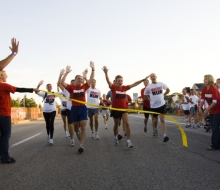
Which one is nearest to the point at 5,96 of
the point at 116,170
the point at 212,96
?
the point at 116,170

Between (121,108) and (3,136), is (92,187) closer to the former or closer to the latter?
(3,136)

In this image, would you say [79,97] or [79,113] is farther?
[79,97]

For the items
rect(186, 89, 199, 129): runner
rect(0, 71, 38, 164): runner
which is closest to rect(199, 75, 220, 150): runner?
rect(0, 71, 38, 164): runner

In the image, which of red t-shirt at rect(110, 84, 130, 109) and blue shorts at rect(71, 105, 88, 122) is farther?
red t-shirt at rect(110, 84, 130, 109)

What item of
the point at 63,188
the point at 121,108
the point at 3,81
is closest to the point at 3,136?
the point at 3,81

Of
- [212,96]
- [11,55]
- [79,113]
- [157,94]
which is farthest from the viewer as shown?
[157,94]

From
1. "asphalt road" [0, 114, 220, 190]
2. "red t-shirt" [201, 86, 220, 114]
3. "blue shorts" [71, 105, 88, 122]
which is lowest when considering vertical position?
"asphalt road" [0, 114, 220, 190]

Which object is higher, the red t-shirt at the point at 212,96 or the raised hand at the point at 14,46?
the raised hand at the point at 14,46

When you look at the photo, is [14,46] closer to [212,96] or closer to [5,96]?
[5,96]

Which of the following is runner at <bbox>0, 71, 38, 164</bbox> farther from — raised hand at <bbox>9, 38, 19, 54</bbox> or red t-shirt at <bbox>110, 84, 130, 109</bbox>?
red t-shirt at <bbox>110, 84, 130, 109</bbox>

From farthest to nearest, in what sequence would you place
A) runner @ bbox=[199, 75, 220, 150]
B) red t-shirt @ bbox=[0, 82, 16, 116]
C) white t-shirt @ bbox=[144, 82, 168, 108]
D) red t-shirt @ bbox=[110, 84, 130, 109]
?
white t-shirt @ bbox=[144, 82, 168, 108] < red t-shirt @ bbox=[110, 84, 130, 109] < runner @ bbox=[199, 75, 220, 150] < red t-shirt @ bbox=[0, 82, 16, 116]

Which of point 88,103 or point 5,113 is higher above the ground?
point 88,103

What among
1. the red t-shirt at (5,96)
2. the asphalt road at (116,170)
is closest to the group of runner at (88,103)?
the red t-shirt at (5,96)

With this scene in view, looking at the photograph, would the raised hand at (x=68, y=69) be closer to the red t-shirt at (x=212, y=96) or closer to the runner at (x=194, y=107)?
the red t-shirt at (x=212, y=96)
